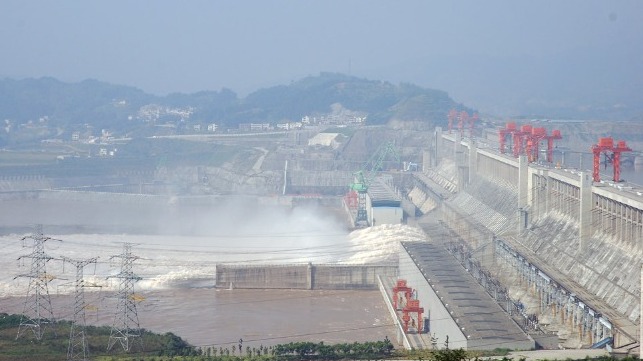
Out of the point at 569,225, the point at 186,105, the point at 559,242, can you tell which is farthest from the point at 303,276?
the point at 186,105

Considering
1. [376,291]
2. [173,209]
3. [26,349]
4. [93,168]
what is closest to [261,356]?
[26,349]

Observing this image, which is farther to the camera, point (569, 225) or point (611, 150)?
point (569, 225)

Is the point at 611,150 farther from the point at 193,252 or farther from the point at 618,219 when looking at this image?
the point at 193,252

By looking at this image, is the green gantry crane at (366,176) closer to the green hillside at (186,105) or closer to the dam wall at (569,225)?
the dam wall at (569,225)

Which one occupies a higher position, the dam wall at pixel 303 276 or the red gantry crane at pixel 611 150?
the red gantry crane at pixel 611 150

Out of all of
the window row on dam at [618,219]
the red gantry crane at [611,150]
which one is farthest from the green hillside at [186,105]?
the window row on dam at [618,219]

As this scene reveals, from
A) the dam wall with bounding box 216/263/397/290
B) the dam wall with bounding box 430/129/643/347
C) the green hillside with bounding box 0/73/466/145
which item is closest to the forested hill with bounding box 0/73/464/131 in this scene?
the green hillside with bounding box 0/73/466/145

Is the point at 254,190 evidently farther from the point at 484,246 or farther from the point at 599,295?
the point at 599,295
